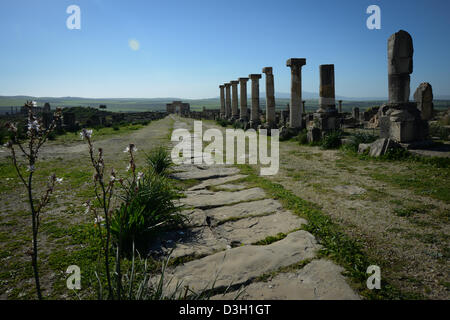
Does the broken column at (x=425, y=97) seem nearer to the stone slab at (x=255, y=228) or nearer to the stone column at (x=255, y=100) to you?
the stone column at (x=255, y=100)

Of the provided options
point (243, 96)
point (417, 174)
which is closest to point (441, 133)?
point (417, 174)

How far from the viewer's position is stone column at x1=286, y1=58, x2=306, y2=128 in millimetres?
14474

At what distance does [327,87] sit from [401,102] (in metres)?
4.47

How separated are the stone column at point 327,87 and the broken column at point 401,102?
3.67m

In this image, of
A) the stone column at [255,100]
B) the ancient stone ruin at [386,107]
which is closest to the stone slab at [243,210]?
the ancient stone ruin at [386,107]

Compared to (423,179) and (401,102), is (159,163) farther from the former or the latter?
(401,102)

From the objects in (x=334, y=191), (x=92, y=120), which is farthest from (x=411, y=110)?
(x=92, y=120)

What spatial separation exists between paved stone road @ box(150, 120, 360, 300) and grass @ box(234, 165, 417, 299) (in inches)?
4.3

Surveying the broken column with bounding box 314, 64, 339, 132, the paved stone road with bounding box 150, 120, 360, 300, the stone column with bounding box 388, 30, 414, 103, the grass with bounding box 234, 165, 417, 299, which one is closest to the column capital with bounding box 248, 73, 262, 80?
the broken column with bounding box 314, 64, 339, 132

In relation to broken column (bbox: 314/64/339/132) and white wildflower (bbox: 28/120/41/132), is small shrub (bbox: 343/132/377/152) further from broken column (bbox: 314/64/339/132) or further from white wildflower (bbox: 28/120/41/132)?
white wildflower (bbox: 28/120/41/132)

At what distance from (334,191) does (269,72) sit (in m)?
14.3

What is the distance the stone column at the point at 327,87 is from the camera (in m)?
12.5

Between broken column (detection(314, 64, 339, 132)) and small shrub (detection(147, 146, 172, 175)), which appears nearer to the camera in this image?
small shrub (detection(147, 146, 172, 175))

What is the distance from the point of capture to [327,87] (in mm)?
12656
